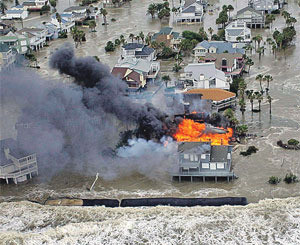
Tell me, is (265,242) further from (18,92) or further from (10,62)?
(10,62)

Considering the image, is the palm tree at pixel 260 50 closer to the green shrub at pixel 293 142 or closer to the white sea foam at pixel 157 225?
the green shrub at pixel 293 142

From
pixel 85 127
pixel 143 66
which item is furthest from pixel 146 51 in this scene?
pixel 85 127

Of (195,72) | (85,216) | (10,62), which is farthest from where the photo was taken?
(10,62)

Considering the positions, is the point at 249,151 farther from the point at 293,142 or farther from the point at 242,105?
the point at 242,105

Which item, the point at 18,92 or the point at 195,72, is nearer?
the point at 18,92

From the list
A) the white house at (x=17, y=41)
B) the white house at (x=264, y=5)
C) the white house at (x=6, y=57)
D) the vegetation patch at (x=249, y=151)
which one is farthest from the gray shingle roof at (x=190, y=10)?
the vegetation patch at (x=249, y=151)

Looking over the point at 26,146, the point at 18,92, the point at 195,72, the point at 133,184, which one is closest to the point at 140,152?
the point at 133,184

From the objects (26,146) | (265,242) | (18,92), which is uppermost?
(18,92)

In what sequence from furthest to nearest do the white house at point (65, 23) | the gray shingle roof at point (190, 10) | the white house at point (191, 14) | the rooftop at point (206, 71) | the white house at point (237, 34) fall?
the gray shingle roof at point (190, 10) < the white house at point (191, 14) < the white house at point (65, 23) < the white house at point (237, 34) < the rooftop at point (206, 71)
